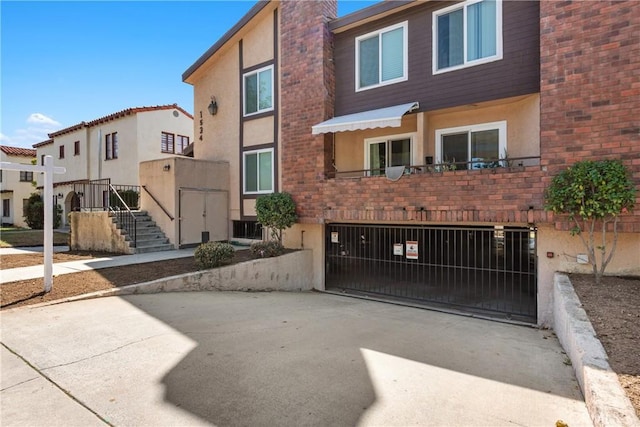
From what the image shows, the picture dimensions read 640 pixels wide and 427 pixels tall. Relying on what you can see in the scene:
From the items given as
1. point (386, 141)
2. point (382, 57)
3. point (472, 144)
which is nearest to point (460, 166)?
point (472, 144)

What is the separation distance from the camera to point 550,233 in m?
8.58

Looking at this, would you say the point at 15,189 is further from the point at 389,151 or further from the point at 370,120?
the point at 370,120

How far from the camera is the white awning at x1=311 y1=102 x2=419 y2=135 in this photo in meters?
10.1

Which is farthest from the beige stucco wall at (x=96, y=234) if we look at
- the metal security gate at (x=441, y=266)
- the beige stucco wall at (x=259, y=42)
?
the beige stucco wall at (x=259, y=42)

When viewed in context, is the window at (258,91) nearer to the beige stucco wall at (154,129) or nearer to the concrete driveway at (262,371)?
the concrete driveway at (262,371)

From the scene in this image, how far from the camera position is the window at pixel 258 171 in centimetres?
1538

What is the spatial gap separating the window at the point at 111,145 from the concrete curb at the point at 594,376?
27.4 m

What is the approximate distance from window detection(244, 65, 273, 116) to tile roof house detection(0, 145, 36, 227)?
3170 centimetres

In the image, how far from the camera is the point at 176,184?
1489cm

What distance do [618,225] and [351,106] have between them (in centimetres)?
836

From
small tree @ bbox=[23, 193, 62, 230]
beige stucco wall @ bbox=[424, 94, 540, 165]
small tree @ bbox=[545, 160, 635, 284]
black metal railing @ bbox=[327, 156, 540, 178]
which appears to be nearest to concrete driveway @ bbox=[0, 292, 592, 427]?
small tree @ bbox=[545, 160, 635, 284]

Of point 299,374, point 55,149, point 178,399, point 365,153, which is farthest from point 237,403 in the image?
point 55,149

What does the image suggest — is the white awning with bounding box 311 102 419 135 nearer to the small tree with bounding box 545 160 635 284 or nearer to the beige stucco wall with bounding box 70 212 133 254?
the small tree with bounding box 545 160 635 284

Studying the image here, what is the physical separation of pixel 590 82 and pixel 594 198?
105 inches
